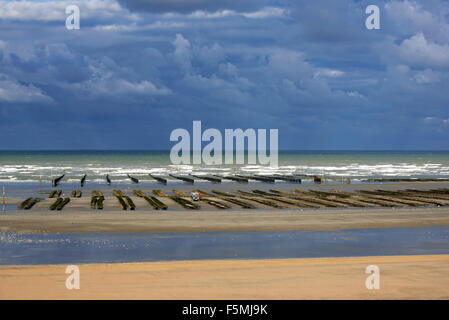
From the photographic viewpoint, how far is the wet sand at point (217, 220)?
82.6 feet

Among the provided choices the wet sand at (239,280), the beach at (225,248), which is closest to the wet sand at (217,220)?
the beach at (225,248)

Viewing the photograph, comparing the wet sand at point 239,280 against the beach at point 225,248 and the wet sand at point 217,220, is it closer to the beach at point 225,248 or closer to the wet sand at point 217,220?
the beach at point 225,248

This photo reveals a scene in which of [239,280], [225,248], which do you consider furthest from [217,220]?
[239,280]

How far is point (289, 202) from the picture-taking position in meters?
36.6

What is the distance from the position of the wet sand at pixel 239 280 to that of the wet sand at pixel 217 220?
342 inches

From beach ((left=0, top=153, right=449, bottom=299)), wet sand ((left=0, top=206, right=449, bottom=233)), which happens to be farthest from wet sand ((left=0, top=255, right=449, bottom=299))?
wet sand ((left=0, top=206, right=449, bottom=233))

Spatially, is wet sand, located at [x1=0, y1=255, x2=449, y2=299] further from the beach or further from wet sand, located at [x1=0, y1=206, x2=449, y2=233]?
wet sand, located at [x1=0, y1=206, x2=449, y2=233]

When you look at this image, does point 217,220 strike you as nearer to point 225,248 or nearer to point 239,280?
point 225,248

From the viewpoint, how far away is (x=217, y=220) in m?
27.8

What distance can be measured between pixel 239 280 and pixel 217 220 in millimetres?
13686

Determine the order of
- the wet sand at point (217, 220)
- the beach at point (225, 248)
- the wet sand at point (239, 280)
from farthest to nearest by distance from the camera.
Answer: the wet sand at point (217, 220) < the beach at point (225, 248) < the wet sand at point (239, 280)

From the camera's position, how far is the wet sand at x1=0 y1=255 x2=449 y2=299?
41.5 ft
